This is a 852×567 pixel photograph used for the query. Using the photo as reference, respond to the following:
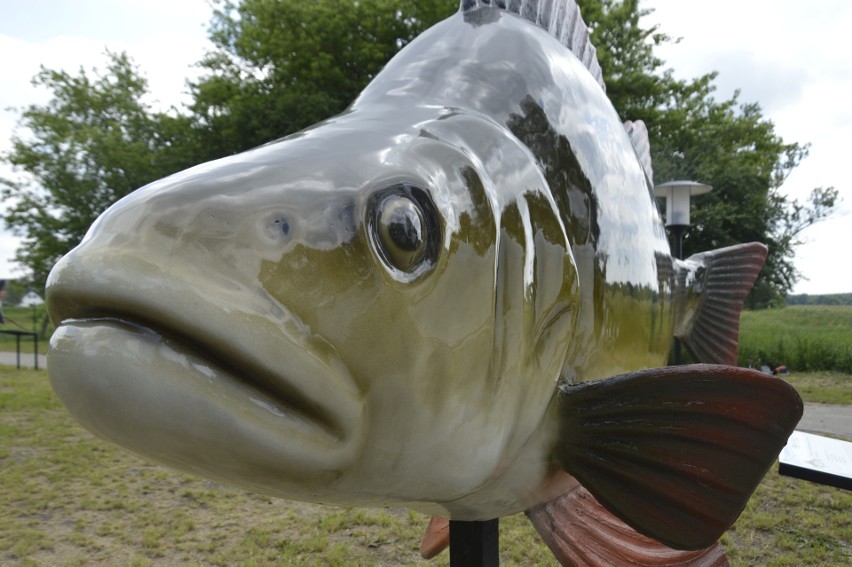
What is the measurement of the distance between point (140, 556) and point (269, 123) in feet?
31.6

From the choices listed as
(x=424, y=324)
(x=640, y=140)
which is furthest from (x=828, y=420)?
(x=424, y=324)

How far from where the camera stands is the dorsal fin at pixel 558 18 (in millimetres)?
1680

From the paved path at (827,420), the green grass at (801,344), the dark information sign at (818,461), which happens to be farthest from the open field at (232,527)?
the green grass at (801,344)

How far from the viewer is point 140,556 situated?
13.5 feet

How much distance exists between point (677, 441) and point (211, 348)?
88cm

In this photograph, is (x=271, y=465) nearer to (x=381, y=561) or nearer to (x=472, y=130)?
(x=472, y=130)

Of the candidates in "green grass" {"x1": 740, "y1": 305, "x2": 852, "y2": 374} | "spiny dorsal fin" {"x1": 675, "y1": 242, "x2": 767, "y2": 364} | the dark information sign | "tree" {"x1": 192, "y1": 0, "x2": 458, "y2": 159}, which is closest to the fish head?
"spiny dorsal fin" {"x1": 675, "y1": 242, "x2": 767, "y2": 364}

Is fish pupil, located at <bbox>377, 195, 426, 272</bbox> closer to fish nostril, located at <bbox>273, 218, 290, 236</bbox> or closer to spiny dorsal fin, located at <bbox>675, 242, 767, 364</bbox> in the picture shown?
fish nostril, located at <bbox>273, 218, 290, 236</bbox>

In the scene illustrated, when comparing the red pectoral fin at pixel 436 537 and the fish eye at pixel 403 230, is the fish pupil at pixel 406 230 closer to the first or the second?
the fish eye at pixel 403 230

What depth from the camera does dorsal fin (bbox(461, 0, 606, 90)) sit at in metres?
1.68

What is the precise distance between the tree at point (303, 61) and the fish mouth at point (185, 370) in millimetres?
11611

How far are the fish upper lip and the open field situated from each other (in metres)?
3.42

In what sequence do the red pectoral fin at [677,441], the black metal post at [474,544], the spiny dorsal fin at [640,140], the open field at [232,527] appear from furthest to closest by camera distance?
the open field at [232,527] < the spiny dorsal fin at [640,140] < the black metal post at [474,544] < the red pectoral fin at [677,441]

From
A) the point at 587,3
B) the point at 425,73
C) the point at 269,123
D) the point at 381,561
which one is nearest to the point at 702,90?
the point at 587,3
